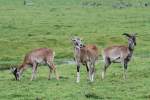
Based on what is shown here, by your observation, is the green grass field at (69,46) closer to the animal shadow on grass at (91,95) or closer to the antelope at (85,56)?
the animal shadow on grass at (91,95)

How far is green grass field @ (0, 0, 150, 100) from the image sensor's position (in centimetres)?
1948

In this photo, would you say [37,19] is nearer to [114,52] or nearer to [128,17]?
[128,17]

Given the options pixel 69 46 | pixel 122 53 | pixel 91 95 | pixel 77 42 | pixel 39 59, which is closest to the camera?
pixel 91 95

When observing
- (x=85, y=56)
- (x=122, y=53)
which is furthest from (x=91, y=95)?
(x=122, y=53)

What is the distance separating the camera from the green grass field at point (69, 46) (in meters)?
19.5

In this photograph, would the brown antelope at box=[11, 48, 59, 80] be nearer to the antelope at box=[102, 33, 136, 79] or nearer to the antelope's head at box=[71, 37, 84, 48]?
the antelope's head at box=[71, 37, 84, 48]

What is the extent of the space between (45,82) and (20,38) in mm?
21416

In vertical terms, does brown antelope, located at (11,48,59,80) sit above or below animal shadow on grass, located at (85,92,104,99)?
above

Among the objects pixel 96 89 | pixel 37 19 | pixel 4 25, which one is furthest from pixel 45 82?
pixel 37 19

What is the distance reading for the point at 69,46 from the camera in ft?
134

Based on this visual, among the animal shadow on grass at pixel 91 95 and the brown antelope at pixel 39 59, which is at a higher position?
the brown antelope at pixel 39 59

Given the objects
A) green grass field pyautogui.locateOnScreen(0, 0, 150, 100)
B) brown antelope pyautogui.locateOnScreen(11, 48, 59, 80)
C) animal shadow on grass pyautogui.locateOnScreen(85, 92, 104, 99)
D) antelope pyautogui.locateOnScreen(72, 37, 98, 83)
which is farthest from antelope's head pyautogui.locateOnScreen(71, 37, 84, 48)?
animal shadow on grass pyautogui.locateOnScreen(85, 92, 104, 99)

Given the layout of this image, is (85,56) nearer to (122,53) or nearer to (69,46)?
(122,53)

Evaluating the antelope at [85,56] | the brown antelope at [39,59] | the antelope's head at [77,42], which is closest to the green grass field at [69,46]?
the brown antelope at [39,59]
